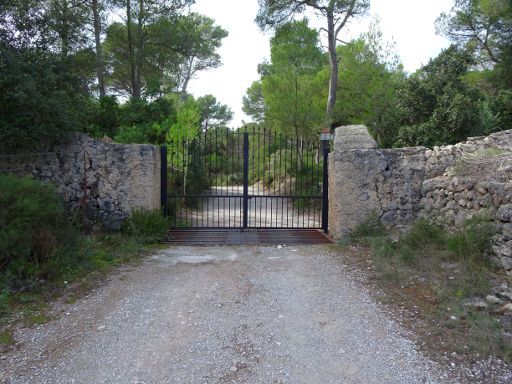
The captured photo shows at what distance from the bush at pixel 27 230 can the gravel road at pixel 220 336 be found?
90cm

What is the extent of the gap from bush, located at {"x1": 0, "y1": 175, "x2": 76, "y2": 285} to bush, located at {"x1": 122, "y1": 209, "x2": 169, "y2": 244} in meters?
1.62

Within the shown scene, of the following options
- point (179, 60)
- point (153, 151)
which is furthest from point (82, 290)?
point (179, 60)

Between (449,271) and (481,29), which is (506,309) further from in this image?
(481,29)

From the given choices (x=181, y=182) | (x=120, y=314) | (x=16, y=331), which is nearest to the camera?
(x=16, y=331)

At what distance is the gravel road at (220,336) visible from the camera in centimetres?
293

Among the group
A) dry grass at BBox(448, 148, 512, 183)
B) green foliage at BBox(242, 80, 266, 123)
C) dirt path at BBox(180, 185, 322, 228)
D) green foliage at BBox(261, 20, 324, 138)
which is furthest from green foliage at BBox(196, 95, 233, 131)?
dry grass at BBox(448, 148, 512, 183)

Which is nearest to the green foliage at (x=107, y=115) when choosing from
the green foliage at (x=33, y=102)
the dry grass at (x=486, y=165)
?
the green foliage at (x=33, y=102)

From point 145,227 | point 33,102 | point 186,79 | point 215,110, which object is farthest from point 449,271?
point 215,110

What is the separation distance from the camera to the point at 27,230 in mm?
4711

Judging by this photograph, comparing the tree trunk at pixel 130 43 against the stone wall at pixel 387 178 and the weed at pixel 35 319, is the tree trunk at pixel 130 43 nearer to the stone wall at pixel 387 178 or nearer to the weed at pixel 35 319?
the stone wall at pixel 387 178

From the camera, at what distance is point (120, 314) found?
3.97 m

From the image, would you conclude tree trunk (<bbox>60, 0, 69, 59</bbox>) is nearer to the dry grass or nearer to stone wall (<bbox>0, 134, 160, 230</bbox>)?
stone wall (<bbox>0, 134, 160, 230</bbox>)

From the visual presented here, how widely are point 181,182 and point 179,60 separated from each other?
6.72 metres

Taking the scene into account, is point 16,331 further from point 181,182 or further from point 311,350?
point 181,182
